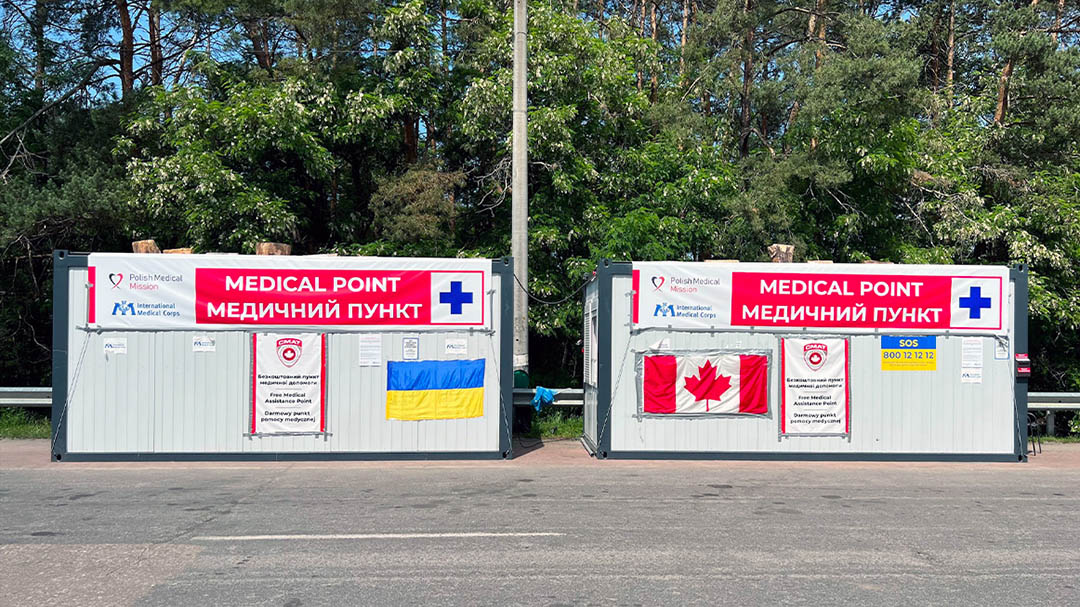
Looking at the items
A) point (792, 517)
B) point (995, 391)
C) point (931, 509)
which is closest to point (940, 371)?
point (995, 391)

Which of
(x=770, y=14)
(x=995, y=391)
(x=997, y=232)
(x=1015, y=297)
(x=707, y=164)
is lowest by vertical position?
(x=995, y=391)

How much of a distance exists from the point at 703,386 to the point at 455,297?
3690 millimetres

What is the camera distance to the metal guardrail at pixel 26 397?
13648mm

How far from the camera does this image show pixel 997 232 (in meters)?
17.5

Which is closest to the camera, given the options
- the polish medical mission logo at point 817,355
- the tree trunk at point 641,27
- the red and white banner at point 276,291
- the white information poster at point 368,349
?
the red and white banner at point 276,291

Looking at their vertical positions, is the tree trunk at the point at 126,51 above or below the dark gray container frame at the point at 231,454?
above

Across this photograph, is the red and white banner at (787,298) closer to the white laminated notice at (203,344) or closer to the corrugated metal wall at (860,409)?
the corrugated metal wall at (860,409)

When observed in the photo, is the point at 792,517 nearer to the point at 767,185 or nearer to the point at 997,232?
the point at 767,185

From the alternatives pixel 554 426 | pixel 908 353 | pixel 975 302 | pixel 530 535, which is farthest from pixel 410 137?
pixel 530 535

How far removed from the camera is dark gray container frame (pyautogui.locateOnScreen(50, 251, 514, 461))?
456 inches

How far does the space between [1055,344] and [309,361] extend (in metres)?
16.4

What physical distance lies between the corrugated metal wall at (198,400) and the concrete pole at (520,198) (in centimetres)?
252

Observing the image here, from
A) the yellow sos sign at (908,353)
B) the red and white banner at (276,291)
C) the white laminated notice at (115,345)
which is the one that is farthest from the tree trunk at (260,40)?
the yellow sos sign at (908,353)

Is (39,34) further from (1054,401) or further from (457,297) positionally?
(1054,401)
